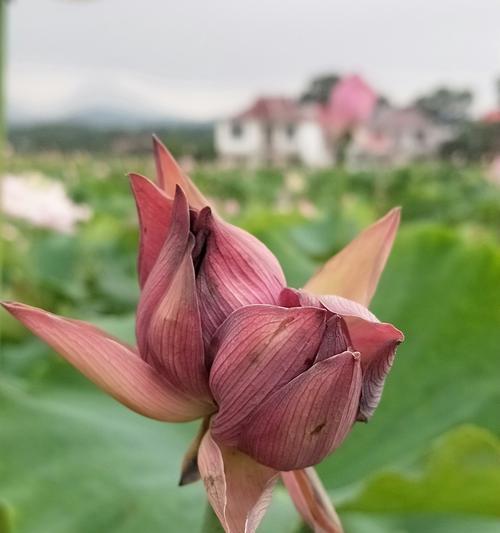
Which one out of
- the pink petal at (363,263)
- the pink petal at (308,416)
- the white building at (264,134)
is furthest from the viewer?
the white building at (264,134)

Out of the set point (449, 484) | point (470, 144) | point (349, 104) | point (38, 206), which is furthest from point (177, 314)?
point (470, 144)

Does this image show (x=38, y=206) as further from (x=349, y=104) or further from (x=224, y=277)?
(x=224, y=277)

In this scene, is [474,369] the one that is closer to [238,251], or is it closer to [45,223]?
[238,251]

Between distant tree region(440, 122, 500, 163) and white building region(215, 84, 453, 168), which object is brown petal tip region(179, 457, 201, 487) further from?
white building region(215, 84, 453, 168)

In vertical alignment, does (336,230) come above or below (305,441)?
below

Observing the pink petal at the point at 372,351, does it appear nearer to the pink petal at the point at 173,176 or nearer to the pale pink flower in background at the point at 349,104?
the pink petal at the point at 173,176

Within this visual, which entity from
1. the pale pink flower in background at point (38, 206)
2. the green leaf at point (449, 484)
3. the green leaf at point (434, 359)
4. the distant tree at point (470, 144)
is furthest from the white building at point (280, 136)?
the green leaf at point (449, 484)

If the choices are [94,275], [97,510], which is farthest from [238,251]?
[94,275]
